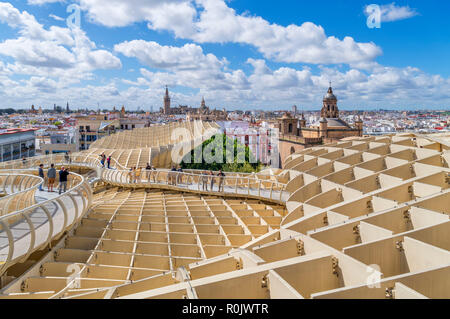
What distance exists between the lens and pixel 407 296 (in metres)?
5.15

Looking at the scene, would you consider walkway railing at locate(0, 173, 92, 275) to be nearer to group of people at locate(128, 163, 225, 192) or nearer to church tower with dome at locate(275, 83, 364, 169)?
group of people at locate(128, 163, 225, 192)

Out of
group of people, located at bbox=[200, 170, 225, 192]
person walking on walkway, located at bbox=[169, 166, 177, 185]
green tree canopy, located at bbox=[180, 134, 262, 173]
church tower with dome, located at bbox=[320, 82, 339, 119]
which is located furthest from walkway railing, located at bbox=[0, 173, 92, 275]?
church tower with dome, located at bbox=[320, 82, 339, 119]

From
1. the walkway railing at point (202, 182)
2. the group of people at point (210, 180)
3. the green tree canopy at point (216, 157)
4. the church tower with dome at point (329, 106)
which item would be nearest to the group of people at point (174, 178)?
the walkway railing at point (202, 182)

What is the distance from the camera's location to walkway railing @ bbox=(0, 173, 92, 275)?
7.81 m

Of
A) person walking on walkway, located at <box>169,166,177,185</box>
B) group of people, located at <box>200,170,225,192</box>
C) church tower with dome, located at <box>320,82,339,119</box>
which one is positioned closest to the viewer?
group of people, located at <box>200,170,225,192</box>

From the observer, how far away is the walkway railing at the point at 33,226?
7.81 m

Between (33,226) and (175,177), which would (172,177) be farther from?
(33,226)

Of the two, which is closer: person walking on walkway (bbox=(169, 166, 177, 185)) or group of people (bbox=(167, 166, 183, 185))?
group of people (bbox=(167, 166, 183, 185))

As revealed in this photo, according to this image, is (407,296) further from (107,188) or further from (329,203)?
→ (107,188)

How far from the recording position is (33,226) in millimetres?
8461

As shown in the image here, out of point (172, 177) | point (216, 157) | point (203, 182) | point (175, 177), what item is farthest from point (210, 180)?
point (216, 157)

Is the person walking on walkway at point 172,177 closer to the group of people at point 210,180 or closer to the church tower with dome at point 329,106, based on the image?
the group of people at point 210,180
